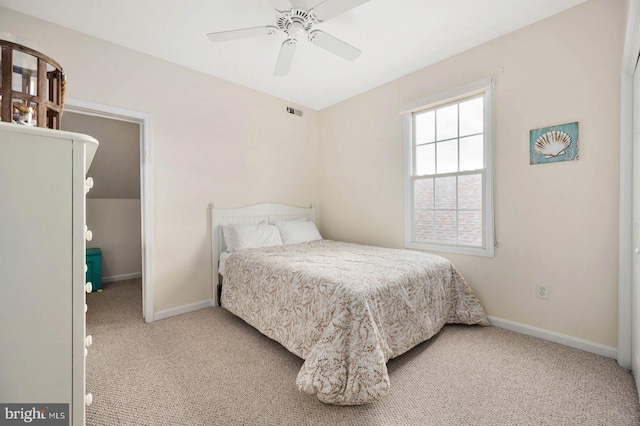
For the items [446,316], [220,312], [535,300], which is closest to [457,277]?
[446,316]

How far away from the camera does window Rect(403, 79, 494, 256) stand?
103 inches

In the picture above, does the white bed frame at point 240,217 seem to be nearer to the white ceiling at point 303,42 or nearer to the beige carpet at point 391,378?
the beige carpet at point 391,378

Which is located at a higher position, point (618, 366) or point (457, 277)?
point (457, 277)

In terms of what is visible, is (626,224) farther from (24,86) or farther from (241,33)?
(24,86)

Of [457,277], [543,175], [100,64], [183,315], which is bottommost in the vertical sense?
[183,315]

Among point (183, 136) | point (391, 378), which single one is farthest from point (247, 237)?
point (391, 378)

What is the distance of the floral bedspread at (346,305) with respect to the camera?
5.21 ft

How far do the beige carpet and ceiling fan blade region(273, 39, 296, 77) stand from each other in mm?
2331

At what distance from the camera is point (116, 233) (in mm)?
4379

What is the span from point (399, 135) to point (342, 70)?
944 millimetres

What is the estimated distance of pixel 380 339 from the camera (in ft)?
5.72

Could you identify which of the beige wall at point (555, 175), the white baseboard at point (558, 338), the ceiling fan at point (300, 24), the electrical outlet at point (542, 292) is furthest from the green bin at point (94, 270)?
the electrical outlet at point (542, 292)

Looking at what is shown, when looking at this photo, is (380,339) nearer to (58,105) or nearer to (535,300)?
(535,300)

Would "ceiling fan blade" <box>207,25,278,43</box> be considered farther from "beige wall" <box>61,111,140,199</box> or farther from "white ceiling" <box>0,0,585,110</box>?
"beige wall" <box>61,111,140,199</box>
